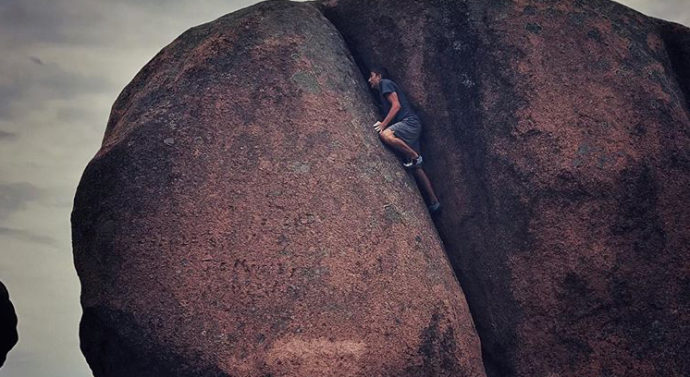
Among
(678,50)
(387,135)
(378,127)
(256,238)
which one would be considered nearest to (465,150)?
(387,135)

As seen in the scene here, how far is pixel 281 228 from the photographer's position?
652 centimetres

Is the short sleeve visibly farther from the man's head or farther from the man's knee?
the man's knee

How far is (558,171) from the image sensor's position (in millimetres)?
7230

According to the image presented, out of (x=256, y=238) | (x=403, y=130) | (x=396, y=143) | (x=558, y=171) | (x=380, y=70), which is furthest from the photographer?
(x=380, y=70)

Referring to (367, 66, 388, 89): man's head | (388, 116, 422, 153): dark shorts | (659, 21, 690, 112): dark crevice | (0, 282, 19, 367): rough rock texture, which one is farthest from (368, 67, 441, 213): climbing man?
(0, 282, 19, 367): rough rock texture

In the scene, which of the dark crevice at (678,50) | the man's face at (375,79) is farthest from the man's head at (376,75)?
the dark crevice at (678,50)

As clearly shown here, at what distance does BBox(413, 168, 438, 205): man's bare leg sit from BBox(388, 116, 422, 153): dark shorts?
30cm

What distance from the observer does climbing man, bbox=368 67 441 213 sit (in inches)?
313

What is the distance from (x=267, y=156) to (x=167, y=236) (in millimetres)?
1421

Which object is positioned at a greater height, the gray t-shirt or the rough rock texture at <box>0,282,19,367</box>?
the gray t-shirt

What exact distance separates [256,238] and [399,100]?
9.82 ft

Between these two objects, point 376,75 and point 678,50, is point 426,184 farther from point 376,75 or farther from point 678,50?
point 678,50

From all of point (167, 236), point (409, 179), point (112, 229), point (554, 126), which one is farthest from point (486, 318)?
point (112, 229)

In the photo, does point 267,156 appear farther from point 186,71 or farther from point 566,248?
point 566,248
